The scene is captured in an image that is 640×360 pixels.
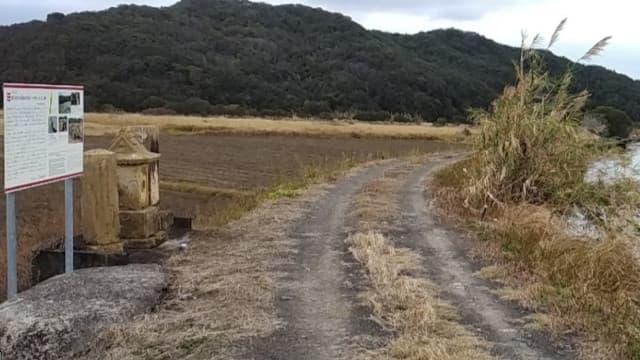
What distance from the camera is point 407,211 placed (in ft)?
41.1

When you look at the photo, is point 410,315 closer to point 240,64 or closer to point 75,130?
point 75,130

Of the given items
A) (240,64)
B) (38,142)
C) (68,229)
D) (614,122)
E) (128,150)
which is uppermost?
(240,64)

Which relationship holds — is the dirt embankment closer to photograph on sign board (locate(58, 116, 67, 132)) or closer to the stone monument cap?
the stone monument cap

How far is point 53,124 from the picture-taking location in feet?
22.9

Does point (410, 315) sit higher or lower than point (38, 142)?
lower

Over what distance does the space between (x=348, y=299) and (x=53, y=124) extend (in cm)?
311

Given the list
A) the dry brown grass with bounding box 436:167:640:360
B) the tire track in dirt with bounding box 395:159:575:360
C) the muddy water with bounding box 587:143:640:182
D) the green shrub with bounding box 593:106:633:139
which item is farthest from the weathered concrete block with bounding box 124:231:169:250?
the green shrub with bounding box 593:106:633:139

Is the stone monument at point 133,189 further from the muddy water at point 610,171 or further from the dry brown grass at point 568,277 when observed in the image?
the muddy water at point 610,171

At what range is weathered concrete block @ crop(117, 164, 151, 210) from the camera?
872cm

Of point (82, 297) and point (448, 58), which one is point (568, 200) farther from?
point (448, 58)

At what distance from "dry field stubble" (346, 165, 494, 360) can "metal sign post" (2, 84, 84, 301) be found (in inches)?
120

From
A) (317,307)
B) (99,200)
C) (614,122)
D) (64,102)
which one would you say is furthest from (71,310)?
(614,122)

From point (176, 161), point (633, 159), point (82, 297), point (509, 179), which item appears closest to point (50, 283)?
point (82, 297)

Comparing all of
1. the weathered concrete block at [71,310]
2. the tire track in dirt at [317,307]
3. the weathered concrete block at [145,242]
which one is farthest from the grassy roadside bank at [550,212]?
the weathered concrete block at [145,242]
